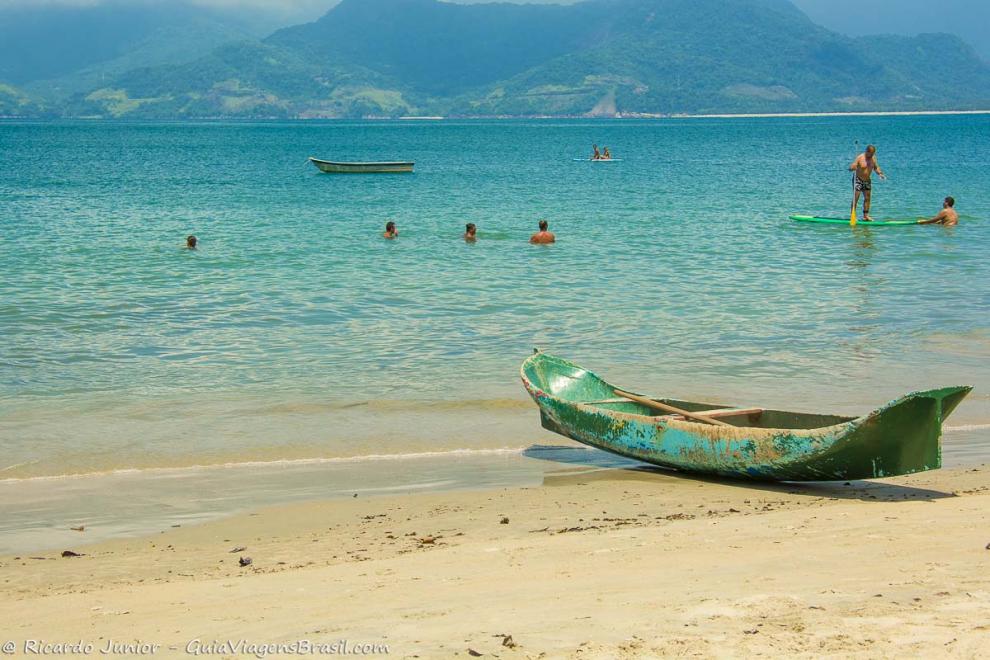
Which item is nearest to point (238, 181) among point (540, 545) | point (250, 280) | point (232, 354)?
point (250, 280)

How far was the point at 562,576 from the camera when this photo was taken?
19.3 feet

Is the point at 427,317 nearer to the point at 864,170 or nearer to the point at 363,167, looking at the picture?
the point at 864,170

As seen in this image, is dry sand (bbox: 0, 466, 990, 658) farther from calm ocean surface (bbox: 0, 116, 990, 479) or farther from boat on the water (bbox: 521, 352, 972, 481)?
calm ocean surface (bbox: 0, 116, 990, 479)

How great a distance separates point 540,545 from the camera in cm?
667

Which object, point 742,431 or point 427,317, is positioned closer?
point 742,431

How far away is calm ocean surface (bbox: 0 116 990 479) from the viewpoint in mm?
11008

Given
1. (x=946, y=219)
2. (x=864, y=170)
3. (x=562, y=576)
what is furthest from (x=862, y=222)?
(x=562, y=576)

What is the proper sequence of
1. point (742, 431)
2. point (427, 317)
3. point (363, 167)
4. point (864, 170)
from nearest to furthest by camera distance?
point (742, 431), point (427, 317), point (864, 170), point (363, 167)

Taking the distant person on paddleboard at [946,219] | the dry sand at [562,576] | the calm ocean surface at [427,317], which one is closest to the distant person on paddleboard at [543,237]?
the calm ocean surface at [427,317]

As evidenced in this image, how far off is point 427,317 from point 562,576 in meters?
10.8

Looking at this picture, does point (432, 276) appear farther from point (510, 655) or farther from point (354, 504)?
point (510, 655)

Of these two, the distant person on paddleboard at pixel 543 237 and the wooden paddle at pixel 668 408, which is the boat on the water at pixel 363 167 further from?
the wooden paddle at pixel 668 408

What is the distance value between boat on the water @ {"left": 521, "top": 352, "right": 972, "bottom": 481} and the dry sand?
263 millimetres

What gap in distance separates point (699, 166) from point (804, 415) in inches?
2053
